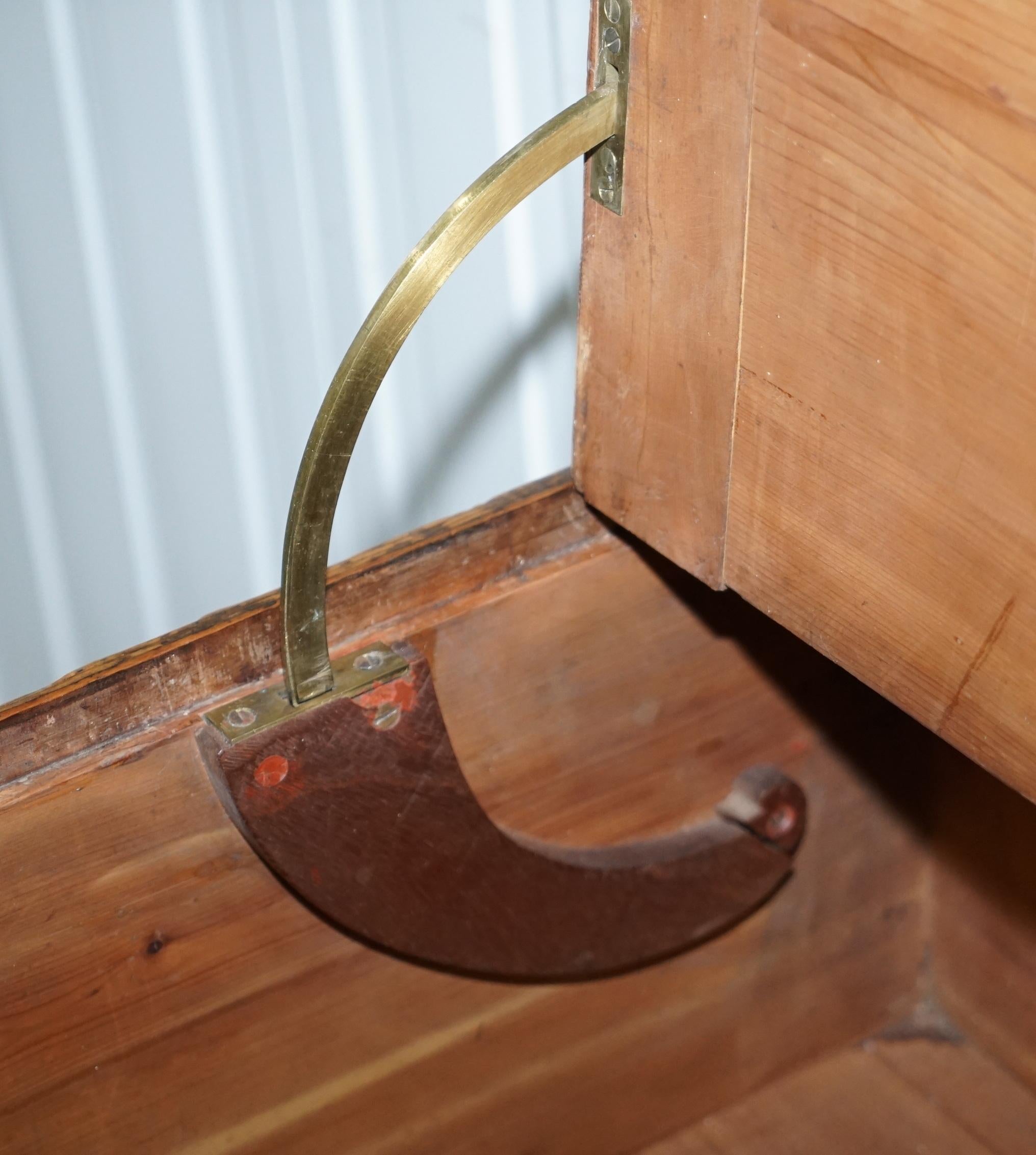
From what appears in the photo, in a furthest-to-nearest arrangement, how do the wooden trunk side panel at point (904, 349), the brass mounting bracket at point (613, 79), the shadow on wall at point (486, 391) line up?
the shadow on wall at point (486, 391), the brass mounting bracket at point (613, 79), the wooden trunk side panel at point (904, 349)

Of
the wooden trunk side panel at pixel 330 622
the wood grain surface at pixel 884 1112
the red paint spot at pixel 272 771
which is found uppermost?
the wooden trunk side panel at pixel 330 622

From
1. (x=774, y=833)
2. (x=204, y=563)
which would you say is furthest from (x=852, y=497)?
(x=204, y=563)

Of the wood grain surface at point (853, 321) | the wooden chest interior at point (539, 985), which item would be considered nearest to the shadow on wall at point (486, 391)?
the wooden chest interior at point (539, 985)

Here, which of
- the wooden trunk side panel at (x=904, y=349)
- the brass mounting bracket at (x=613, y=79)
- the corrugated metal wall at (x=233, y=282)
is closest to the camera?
the wooden trunk side panel at (x=904, y=349)

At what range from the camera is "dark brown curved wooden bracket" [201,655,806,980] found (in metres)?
0.64

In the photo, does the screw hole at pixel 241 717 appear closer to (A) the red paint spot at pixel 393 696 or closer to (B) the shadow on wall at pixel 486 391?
(A) the red paint spot at pixel 393 696

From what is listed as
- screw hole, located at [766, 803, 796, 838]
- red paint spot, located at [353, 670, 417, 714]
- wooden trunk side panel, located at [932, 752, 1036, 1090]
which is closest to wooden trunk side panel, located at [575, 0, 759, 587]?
red paint spot, located at [353, 670, 417, 714]

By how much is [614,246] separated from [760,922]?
48cm

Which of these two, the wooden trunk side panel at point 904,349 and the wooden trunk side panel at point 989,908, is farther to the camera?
the wooden trunk side panel at point 989,908

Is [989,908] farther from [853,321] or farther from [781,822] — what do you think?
[853,321]

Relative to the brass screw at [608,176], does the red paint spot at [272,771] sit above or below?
below

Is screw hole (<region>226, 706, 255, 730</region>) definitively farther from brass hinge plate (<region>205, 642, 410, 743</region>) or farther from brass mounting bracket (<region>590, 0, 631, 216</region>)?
brass mounting bracket (<region>590, 0, 631, 216</region>)

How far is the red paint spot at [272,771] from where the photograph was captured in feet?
2.08

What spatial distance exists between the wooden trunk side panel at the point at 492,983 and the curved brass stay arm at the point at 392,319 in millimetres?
113
